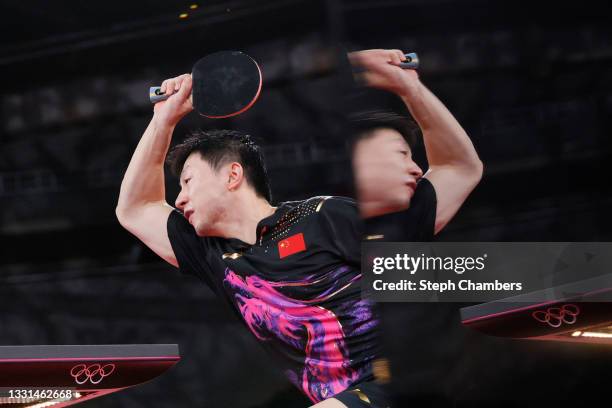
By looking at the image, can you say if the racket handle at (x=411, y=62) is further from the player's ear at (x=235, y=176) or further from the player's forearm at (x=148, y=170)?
the player's forearm at (x=148, y=170)

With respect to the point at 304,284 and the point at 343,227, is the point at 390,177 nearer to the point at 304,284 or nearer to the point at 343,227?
the point at 343,227

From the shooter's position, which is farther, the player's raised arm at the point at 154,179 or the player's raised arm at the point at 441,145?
the player's raised arm at the point at 154,179

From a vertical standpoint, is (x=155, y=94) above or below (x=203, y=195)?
above

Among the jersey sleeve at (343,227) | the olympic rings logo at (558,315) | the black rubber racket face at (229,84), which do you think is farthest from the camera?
the black rubber racket face at (229,84)

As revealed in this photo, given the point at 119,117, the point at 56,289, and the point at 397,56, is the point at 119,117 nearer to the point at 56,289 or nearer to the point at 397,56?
the point at 56,289

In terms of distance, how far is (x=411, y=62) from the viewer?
2.63 m

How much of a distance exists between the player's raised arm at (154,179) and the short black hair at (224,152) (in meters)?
0.06

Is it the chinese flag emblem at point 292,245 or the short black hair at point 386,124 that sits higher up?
the short black hair at point 386,124

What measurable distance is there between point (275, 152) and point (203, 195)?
0.33m

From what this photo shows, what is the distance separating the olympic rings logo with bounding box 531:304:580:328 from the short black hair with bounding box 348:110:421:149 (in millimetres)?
748

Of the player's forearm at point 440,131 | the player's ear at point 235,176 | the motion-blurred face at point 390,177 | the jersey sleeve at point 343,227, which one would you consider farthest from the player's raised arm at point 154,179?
the player's forearm at point 440,131

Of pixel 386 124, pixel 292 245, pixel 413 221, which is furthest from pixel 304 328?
pixel 386 124

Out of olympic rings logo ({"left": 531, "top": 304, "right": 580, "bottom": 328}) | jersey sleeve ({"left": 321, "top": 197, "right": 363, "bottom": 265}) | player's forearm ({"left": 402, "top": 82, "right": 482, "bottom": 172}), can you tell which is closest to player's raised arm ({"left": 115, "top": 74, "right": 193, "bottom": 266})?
jersey sleeve ({"left": 321, "top": 197, "right": 363, "bottom": 265})

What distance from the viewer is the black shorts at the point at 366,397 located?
2.57 meters
